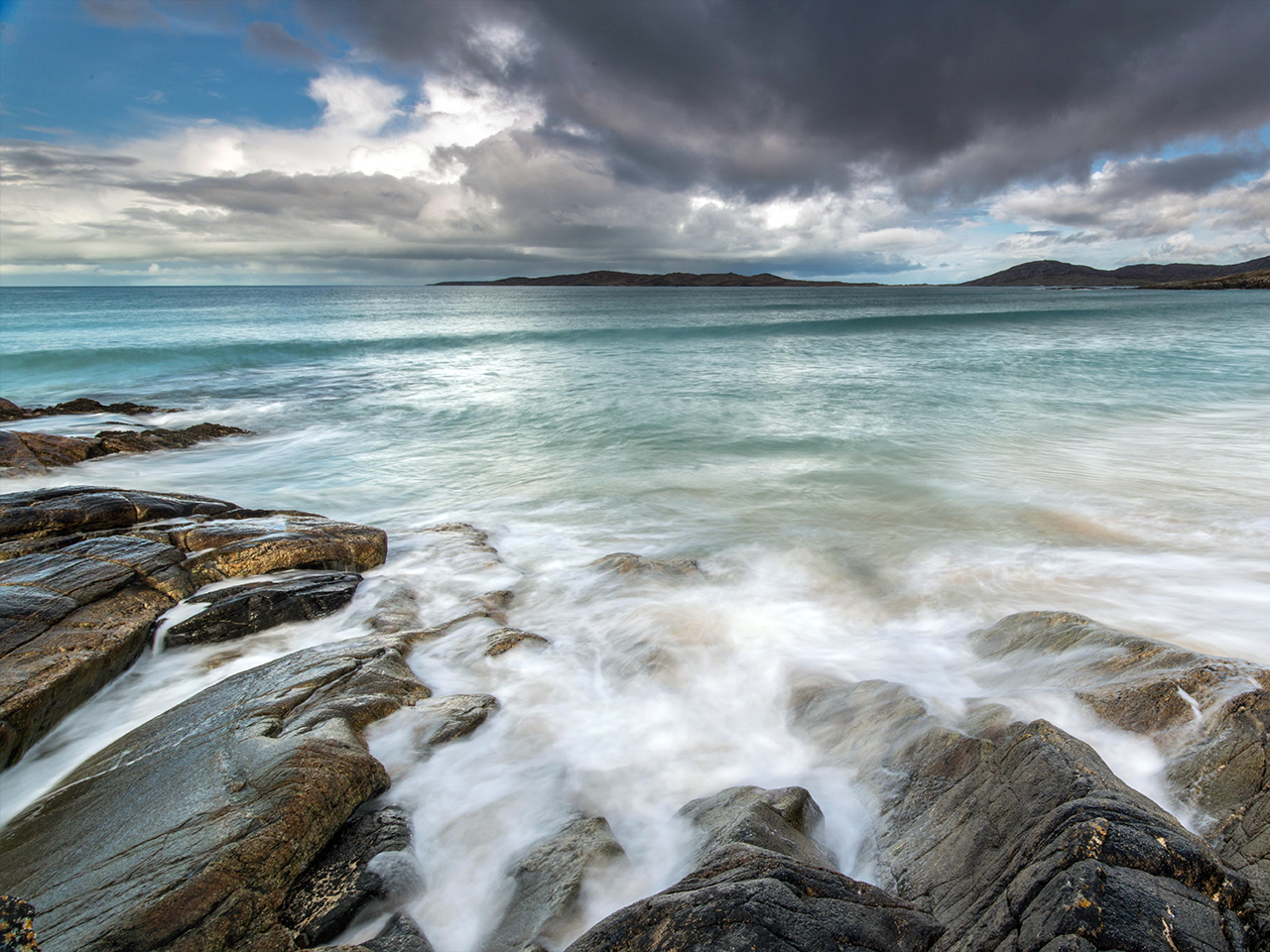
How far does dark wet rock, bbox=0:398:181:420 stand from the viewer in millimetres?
15922

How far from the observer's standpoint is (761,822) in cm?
295

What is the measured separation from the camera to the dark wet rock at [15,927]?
6.21 ft

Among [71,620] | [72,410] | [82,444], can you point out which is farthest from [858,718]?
[72,410]

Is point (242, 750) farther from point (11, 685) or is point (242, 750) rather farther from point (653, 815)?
point (653, 815)

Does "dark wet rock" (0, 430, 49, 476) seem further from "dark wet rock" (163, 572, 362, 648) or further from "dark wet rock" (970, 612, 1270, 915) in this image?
"dark wet rock" (970, 612, 1270, 915)

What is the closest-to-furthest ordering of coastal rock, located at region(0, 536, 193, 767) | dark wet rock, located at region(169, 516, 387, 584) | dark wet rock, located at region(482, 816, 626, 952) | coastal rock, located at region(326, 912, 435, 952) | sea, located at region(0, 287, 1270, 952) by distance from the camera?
coastal rock, located at region(326, 912, 435, 952) → dark wet rock, located at region(482, 816, 626, 952) → sea, located at region(0, 287, 1270, 952) → coastal rock, located at region(0, 536, 193, 767) → dark wet rock, located at region(169, 516, 387, 584)

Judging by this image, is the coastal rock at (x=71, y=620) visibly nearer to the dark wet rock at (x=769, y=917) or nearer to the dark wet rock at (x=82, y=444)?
the dark wet rock at (x=769, y=917)

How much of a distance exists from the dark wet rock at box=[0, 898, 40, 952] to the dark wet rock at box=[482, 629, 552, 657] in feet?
11.3

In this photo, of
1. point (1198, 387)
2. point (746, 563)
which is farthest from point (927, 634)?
point (1198, 387)

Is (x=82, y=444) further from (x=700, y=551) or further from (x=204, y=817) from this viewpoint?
(x=204, y=817)

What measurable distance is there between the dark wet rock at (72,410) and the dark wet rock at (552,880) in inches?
779

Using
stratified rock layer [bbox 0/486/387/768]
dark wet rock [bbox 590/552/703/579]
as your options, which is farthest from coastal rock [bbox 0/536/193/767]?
dark wet rock [bbox 590/552/703/579]

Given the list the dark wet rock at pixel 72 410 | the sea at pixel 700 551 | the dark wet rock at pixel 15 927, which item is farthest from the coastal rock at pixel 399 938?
the dark wet rock at pixel 72 410

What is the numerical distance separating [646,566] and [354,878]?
4.57m
